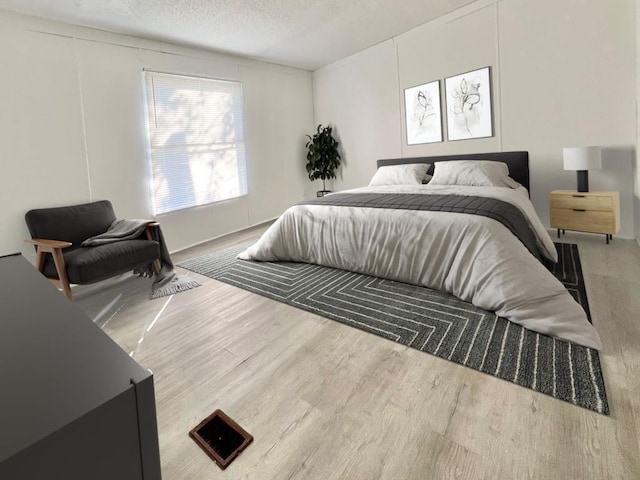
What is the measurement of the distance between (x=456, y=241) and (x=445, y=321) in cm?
59

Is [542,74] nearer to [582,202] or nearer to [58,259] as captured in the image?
[582,202]

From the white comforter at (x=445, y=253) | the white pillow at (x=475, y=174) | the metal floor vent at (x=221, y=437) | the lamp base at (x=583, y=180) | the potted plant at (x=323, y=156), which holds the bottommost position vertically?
the metal floor vent at (x=221, y=437)

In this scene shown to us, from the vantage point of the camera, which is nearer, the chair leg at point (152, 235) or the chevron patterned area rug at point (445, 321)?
the chevron patterned area rug at point (445, 321)

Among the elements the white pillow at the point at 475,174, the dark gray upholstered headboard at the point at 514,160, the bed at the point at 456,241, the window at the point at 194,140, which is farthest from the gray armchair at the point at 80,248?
the dark gray upholstered headboard at the point at 514,160

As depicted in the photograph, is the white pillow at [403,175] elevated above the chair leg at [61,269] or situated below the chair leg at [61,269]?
above

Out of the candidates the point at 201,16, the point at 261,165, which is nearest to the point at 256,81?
the point at 261,165

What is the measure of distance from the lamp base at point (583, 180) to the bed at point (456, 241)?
0.50 metres

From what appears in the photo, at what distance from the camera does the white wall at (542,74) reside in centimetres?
342

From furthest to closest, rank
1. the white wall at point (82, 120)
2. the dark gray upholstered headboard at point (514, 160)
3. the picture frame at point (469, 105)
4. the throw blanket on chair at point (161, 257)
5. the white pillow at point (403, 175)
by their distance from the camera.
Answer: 1. the white pillow at point (403, 175)
2. the picture frame at point (469, 105)
3. the dark gray upholstered headboard at point (514, 160)
4. the white wall at point (82, 120)
5. the throw blanket on chair at point (161, 257)

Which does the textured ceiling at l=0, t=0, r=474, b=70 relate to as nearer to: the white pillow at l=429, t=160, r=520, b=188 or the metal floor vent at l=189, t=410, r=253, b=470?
the white pillow at l=429, t=160, r=520, b=188

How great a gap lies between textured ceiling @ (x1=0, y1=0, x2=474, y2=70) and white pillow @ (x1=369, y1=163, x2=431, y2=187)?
5.85 feet

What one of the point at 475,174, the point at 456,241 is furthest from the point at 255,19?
the point at 456,241

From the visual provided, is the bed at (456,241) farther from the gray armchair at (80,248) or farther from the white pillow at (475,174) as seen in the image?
the gray armchair at (80,248)

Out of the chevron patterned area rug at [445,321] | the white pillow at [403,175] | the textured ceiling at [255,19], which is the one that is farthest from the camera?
the white pillow at [403,175]
